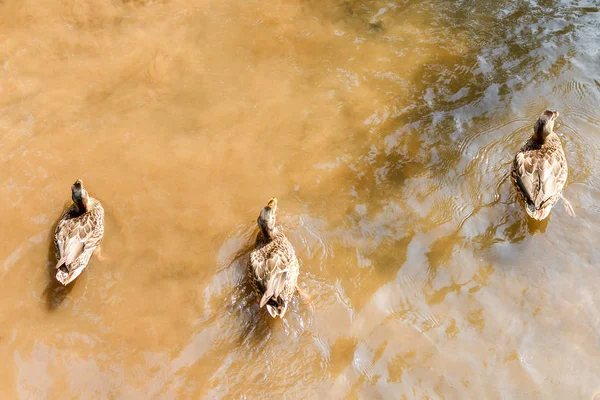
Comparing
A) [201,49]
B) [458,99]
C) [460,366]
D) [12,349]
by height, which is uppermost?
[201,49]

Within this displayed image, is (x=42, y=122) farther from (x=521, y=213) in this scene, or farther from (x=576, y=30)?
(x=576, y=30)

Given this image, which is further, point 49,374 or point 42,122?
point 42,122

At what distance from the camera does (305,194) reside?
534cm

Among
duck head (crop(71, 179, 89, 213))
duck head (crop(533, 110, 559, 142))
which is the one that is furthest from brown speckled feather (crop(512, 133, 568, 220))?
duck head (crop(71, 179, 89, 213))

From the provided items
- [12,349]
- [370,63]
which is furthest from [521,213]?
[12,349]

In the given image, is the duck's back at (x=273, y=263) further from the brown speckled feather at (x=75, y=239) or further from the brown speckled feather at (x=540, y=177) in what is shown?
the brown speckled feather at (x=540, y=177)

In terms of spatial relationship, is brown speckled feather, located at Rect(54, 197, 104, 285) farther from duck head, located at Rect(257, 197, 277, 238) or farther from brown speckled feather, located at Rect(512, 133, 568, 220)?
brown speckled feather, located at Rect(512, 133, 568, 220)

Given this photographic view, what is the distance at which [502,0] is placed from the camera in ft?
24.1

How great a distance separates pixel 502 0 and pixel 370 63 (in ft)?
8.57

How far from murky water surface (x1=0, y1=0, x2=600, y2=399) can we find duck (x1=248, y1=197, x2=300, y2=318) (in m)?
0.23

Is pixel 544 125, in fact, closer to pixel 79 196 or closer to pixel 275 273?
pixel 275 273

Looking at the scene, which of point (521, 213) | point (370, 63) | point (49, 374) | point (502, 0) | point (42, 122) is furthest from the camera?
point (502, 0)

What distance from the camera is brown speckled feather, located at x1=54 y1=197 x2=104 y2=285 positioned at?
179 inches

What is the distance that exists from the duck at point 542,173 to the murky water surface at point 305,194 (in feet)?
0.93
